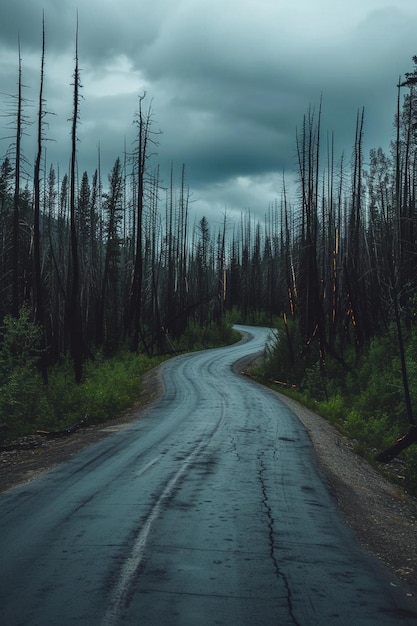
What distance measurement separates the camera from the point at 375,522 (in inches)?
245

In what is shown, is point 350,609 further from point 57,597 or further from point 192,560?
point 57,597

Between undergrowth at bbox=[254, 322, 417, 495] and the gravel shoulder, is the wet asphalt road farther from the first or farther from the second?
undergrowth at bbox=[254, 322, 417, 495]

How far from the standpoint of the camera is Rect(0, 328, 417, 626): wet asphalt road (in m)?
3.55

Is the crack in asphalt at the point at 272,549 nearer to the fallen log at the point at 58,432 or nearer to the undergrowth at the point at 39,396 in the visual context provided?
the fallen log at the point at 58,432

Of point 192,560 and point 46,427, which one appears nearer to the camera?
Result: point 192,560

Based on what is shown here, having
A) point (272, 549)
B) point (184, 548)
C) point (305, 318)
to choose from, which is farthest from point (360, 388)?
point (184, 548)

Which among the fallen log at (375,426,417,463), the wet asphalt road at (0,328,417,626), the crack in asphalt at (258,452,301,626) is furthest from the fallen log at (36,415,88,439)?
the fallen log at (375,426,417,463)

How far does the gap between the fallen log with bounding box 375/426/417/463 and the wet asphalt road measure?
258cm

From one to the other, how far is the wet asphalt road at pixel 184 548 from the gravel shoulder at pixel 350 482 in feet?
0.77

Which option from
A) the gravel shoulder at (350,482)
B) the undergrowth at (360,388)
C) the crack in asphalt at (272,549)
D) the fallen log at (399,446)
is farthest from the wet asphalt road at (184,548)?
the undergrowth at (360,388)

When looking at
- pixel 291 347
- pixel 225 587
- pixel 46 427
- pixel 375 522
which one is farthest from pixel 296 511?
pixel 291 347

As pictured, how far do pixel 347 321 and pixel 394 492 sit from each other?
1806 centimetres

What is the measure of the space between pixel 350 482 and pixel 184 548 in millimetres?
4534

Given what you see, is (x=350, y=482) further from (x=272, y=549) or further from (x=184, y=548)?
(x=184, y=548)
